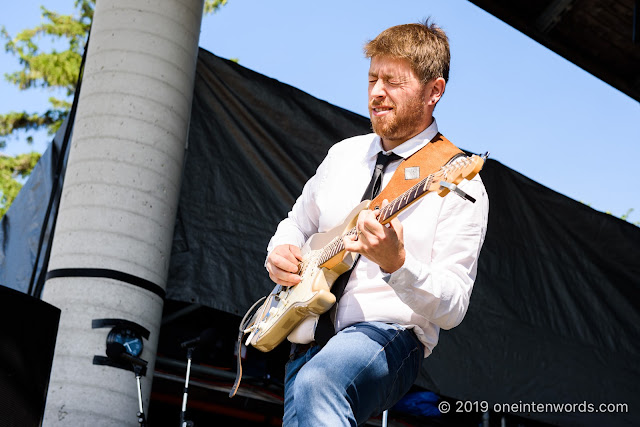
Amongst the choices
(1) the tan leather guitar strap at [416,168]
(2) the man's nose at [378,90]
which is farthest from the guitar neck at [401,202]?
(2) the man's nose at [378,90]

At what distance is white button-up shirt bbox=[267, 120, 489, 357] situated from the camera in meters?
2.15

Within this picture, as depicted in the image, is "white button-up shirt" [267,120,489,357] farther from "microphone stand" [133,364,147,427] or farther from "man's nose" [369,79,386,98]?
"microphone stand" [133,364,147,427]

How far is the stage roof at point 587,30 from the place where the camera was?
5594 millimetres

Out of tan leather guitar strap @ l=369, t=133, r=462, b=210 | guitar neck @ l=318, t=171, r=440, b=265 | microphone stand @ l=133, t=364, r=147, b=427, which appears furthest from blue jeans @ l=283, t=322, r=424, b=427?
microphone stand @ l=133, t=364, r=147, b=427

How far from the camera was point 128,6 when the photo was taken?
4410 millimetres

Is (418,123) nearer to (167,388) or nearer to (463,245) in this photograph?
(463,245)

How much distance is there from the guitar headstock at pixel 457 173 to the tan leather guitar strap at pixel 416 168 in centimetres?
14

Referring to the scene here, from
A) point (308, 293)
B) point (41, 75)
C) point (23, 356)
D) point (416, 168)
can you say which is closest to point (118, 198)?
point (23, 356)

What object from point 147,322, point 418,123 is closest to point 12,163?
point 147,322

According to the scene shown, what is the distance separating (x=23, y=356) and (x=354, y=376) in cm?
139

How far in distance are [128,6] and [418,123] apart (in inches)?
97.5

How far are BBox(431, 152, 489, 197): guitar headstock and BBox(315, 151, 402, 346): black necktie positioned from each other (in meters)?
0.37

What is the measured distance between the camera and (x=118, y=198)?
4000 mm

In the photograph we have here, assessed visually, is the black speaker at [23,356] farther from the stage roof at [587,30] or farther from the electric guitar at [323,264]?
the stage roof at [587,30]
